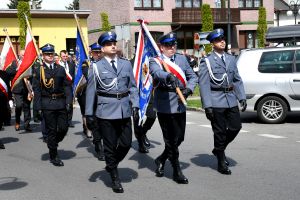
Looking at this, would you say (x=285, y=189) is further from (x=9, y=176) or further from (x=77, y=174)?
(x=9, y=176)

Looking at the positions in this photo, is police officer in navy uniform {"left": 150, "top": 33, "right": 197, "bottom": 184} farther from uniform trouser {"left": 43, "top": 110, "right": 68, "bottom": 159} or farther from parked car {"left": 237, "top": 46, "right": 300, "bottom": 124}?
parked car {"left": 237, "top": 46, "right": 300, "bottom": 124}

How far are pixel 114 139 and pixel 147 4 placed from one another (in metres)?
34.6

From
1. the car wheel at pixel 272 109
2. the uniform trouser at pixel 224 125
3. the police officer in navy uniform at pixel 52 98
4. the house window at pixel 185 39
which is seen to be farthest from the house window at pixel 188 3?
the uniform trouser at pixel 224 125

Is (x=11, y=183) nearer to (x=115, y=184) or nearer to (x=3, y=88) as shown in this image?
(x=115, y=184)

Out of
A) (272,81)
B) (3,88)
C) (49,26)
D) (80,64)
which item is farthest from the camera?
(49,26)

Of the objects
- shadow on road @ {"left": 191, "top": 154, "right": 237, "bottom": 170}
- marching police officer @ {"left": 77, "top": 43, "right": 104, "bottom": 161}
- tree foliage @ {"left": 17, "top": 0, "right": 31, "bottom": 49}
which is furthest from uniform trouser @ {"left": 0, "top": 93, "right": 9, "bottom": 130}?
tree foliage @ {"left": 17, "top": 0, "right": 31, "bottom": 49}

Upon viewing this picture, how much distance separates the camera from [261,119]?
12273 millimetres

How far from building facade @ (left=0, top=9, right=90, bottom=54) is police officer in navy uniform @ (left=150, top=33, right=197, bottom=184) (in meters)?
29.9

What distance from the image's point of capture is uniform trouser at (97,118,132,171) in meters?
6.38

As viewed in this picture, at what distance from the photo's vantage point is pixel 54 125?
8.22 meters

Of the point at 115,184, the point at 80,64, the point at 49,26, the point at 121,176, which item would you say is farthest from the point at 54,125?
the point at 49,26

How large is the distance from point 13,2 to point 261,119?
7889 cm

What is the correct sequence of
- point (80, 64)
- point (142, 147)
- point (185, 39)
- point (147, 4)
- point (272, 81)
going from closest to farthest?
1. point (142, 147)
2. point (80, 64)
3. point (272, 81)
4. point (147, 4)
5. point (185, 39)

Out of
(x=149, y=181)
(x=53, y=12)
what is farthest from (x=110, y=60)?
(x=53, y=12)
